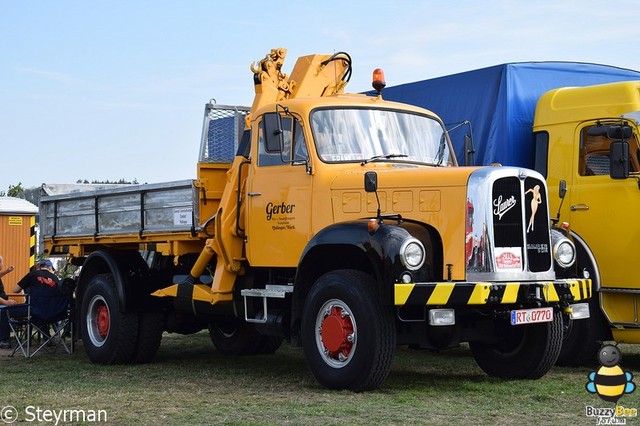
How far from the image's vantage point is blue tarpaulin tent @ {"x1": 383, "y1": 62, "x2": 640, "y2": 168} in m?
11.7

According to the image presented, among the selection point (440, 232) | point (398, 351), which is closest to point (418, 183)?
point (440, 232)

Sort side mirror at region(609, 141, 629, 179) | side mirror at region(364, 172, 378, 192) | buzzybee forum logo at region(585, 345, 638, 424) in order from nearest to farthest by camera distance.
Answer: buzzybee forum logo at region(585, 345, 638, 424)
side mirror at region(364, 172, 378, 192)
side mirror at region(609, 141, 629, 179)

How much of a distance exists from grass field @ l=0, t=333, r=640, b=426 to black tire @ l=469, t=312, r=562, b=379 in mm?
174

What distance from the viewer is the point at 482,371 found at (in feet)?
35.9

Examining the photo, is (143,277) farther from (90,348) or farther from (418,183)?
(418,183)

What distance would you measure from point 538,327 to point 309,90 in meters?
3.66

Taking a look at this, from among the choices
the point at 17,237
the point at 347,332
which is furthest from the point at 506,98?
the point at 17,237

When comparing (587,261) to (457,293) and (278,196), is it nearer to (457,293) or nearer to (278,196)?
(457,293)

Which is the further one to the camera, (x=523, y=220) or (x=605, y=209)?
(x=605, y=209)

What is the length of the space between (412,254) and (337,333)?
1003 millimetres

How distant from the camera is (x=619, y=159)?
1037 cm

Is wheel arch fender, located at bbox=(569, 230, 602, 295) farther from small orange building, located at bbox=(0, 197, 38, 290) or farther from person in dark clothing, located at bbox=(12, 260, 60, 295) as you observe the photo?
small orange building, located at bbox=(0, 197, 38, 290)

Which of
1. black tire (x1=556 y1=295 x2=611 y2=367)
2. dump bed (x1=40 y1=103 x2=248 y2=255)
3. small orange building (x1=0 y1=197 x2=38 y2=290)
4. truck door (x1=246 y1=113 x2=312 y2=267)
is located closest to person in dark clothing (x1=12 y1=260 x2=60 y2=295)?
dump bed (x1=40 y1=103 x2=248 y2=255)

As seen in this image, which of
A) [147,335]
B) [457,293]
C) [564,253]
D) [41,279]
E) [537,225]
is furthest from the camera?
[41,279]
